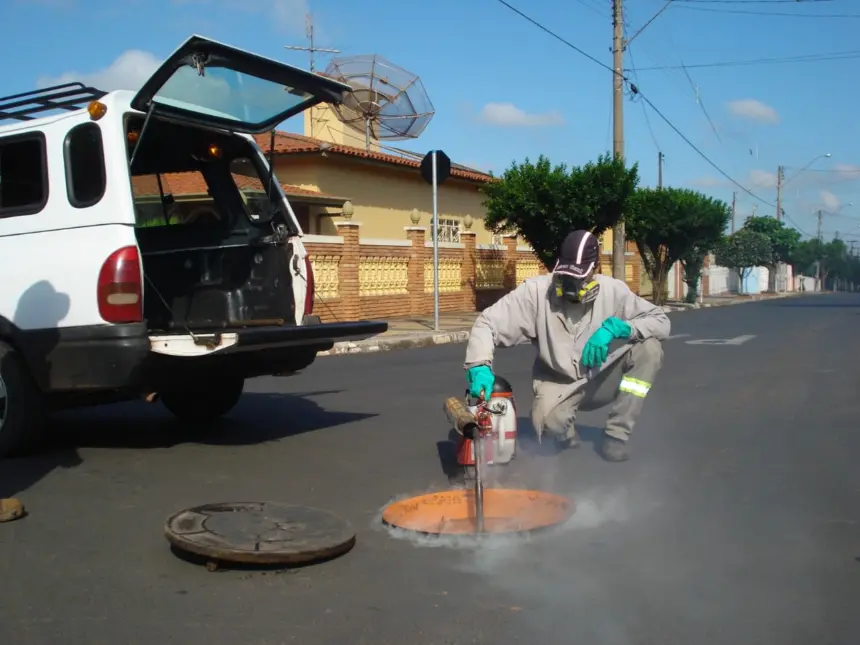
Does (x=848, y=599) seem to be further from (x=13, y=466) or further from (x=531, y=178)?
(x=531, y=178)

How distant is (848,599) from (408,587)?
1587mm

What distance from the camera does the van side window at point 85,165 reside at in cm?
537

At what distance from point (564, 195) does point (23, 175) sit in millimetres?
17650

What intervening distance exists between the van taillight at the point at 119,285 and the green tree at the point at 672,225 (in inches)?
1024

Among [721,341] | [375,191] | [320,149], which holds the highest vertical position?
[320,149]

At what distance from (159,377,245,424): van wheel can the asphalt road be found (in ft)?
0.57

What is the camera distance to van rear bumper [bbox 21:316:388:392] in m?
5.20

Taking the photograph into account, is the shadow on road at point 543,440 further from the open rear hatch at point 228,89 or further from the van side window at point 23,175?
the van side window at point 23,175

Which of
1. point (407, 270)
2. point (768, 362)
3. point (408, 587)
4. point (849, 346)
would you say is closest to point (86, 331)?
point (408, 587)

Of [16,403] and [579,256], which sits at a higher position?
[579,256]

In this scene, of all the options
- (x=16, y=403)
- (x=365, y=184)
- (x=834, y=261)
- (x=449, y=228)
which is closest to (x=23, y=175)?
(x=16, y=403)

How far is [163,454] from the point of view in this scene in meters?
5.91

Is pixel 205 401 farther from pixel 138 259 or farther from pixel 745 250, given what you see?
pixel 745 250

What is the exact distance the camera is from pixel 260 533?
390 centimetres
